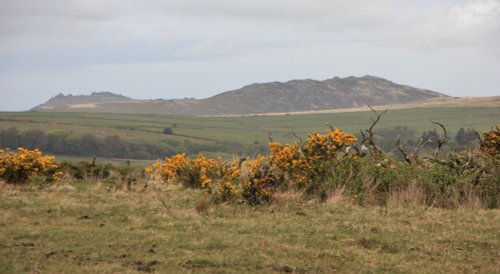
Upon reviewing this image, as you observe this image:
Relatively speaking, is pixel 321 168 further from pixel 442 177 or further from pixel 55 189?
pixel 55 189

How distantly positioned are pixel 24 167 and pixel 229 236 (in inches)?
326

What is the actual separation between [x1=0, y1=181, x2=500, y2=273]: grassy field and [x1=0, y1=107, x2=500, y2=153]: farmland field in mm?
76221

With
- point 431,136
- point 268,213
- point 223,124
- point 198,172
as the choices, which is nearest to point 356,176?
point 268,213

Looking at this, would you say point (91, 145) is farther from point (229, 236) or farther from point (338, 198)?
point (229, 236)

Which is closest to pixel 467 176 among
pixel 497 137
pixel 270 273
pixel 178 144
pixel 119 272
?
pixel 497 137

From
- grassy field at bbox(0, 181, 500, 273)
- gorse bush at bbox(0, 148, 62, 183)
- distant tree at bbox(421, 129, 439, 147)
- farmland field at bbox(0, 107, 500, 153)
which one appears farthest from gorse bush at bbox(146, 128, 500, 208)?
farmland field at bbox(0, 107, 500, 153)

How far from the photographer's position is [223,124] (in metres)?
160

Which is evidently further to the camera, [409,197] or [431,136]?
[431,136]

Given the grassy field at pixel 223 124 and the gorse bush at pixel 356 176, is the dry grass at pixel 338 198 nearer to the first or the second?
the gorse bush at pixel 356 176

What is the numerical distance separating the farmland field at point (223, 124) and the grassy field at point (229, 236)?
76221 mm

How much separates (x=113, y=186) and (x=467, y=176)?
359 inches

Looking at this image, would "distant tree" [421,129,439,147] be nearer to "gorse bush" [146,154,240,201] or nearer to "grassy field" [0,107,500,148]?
"gorse bush" [146,154,240,201]

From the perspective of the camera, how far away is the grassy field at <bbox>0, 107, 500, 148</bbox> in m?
99.9

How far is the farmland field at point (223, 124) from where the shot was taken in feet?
327
